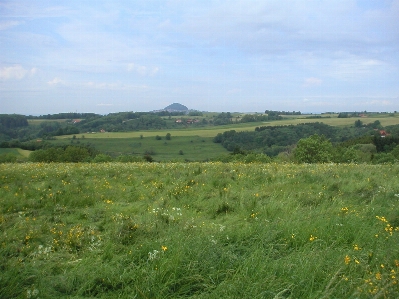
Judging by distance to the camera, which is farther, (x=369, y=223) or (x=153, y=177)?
(x=153, y=177)

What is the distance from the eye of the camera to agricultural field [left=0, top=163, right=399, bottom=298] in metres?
4.06

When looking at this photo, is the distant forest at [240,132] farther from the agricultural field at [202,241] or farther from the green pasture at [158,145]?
the agricultural field at [202,241]

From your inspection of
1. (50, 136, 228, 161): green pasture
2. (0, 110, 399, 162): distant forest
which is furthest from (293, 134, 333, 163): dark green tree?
(50, 136, 228, 161): green pasture

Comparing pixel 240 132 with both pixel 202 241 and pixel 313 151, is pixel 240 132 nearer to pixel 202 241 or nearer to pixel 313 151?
pixel 313 151

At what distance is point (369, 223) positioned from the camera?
6.01 metres

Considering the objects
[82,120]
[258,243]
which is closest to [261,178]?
[258,243]

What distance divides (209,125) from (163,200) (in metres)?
120

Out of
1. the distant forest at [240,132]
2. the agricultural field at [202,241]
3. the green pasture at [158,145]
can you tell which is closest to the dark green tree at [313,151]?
the distant forest at [240,132]

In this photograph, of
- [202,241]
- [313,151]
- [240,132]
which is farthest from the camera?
[240,132]

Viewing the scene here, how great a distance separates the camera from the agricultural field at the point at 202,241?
4.06m

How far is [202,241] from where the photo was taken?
503 cm

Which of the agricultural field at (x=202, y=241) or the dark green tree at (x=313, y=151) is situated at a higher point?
the agricultural field at (x=202, y=241)

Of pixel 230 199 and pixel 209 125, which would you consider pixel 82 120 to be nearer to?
pixel 209 125

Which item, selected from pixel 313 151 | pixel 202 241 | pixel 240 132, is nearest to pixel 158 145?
pixel 240 132
